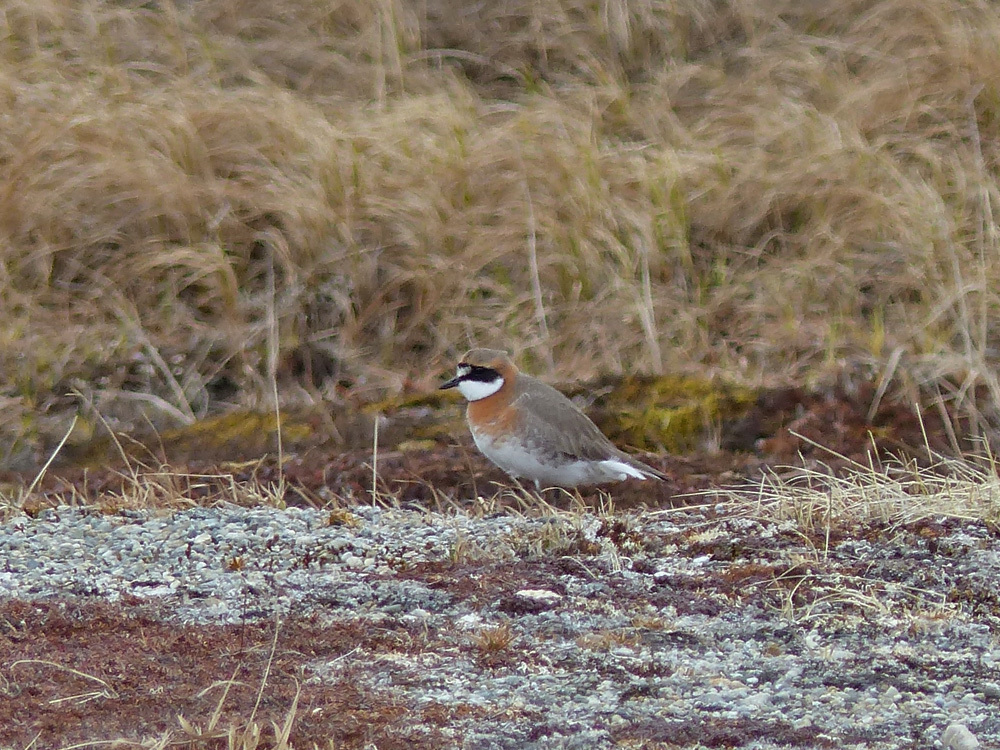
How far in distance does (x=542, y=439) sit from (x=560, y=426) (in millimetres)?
118

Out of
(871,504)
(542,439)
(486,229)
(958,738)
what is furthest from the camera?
(486,229)

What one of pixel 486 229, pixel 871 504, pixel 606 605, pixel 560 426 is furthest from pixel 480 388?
pixel 486 229

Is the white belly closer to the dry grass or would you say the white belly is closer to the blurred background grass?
the dry grass

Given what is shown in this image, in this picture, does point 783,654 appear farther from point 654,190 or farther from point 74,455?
point 654,190

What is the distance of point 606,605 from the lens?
401cm

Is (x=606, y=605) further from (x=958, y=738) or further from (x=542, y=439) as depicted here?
(x=542, y=439)

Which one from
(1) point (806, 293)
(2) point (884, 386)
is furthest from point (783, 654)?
(1) point (806, 293)

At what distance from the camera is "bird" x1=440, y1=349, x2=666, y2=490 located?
5508 mm

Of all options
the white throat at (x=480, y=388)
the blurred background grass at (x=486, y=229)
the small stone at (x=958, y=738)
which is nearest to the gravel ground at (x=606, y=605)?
the small stone at (x=958, y=738)

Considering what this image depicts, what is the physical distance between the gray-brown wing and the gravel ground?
0.51 meters

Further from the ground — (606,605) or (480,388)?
(606,605)

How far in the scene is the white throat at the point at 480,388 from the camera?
19.1ft

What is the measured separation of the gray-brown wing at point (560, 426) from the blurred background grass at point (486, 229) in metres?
1.45

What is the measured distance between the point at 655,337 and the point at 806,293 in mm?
956
